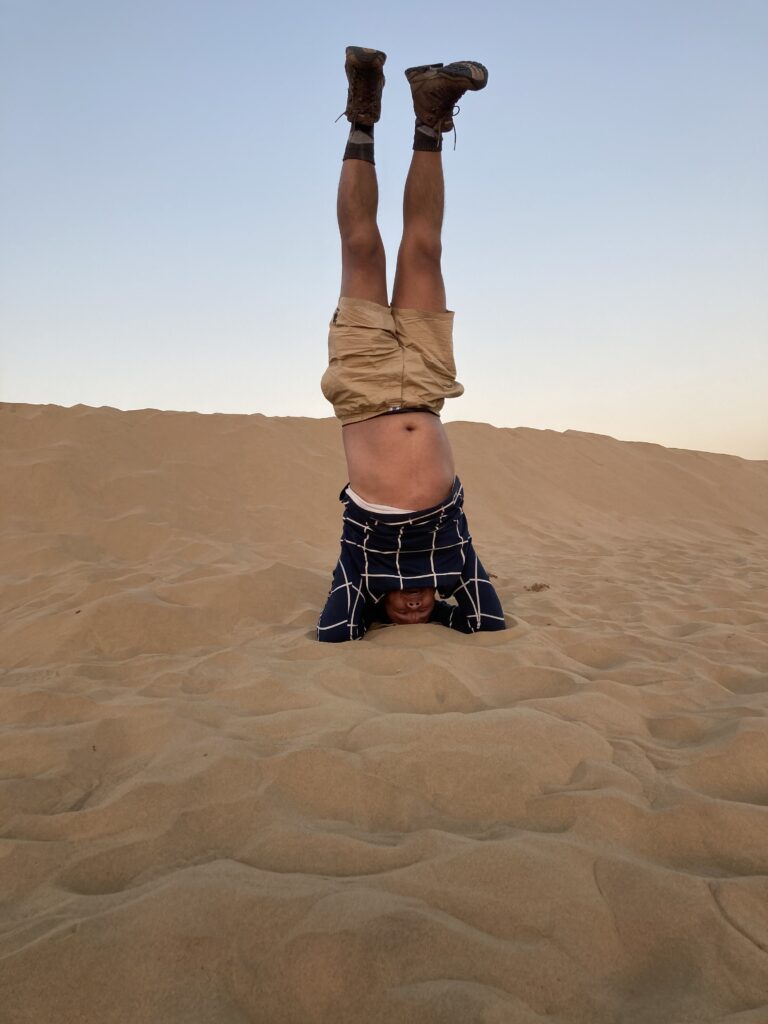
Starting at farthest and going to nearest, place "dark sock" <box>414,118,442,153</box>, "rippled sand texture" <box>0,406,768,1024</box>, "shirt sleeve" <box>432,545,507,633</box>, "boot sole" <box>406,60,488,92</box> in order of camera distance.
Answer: "shirt sleeve" <box>432,545,507,633</box>
"dark sock" <box>414,118,442,153</box>
"boot sole" <box>406,60,488,92</box>
"rippled sand texture" <box>0,406,768,1024</box>

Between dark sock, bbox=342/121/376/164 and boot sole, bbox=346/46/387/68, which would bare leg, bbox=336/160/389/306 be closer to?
dark sock, bbox=342/121/376/164

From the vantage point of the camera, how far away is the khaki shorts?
2605mm

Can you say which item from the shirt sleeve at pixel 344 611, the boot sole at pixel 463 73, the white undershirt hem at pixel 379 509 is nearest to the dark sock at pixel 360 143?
the boot sole at pixel 463 73

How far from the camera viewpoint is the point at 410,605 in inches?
110

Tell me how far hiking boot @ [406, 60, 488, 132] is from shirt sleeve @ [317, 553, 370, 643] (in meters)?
1.83

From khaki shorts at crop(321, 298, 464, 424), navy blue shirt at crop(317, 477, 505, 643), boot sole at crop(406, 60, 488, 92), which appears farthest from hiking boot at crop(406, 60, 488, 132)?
navy blue shirt at crop(317, 477, 505, 643)

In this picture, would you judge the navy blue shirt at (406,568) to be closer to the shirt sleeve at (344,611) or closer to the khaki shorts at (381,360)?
the shirt sleeve at (344,611)

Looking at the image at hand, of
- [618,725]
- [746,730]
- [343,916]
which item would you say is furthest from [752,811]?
[343,916]

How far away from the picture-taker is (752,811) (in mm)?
1336

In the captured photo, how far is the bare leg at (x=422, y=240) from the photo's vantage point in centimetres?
262

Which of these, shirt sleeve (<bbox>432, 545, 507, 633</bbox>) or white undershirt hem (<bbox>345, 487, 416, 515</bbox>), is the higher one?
white undershirt hem (<bbox>345, 487, 416, 515</bbox>)

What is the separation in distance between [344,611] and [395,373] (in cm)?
98

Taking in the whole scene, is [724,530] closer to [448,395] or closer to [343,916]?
[448,395]

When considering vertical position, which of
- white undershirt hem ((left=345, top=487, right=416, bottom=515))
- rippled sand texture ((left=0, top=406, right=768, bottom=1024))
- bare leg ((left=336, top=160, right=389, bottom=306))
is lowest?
rippled sand texture ((left=0, top=406, right=768, bottom=1024))
